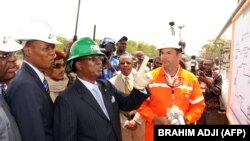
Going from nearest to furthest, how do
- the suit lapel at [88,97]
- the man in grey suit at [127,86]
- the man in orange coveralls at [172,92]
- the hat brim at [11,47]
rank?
the hat brim at [11,47]
the suit lapel at [88,97]
the man in orange coveralls at [172,92]
the man in grey suit at [127,86]

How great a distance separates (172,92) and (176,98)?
0.08m

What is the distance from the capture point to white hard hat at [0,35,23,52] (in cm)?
247

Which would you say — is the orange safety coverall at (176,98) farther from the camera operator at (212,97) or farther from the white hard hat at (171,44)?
the camera operator at (212,97)

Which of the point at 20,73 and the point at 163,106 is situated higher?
the point at 20,73

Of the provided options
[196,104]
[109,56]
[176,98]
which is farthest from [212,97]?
[176,98]

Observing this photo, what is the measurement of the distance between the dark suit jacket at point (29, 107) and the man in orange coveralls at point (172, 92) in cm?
133

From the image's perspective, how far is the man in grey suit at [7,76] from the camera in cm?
203

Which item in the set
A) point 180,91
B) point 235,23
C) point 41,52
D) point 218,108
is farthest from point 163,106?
point 218,108

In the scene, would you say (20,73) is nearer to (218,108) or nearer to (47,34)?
(47,34)

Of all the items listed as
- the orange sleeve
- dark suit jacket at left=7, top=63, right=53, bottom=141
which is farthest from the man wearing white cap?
the orange sleeve

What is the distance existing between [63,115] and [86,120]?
0.19 m

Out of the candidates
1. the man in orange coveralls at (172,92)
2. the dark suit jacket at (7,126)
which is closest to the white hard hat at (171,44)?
the man in orange coveralls at (172,92)

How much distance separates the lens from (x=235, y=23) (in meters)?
3.38

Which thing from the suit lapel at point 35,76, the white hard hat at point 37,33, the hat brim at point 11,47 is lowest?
the suit lapel at point 35,76
